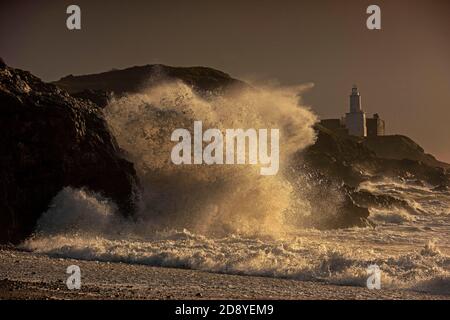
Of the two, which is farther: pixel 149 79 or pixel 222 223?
pixel 149 79

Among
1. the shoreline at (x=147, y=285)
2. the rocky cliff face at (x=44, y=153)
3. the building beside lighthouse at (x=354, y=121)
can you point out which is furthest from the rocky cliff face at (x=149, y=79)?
the shoreline at (x=147, y=285)

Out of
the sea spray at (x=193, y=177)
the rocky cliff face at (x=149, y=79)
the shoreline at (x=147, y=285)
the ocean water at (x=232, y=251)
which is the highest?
the rocky cliff face at (x=149, y=79)

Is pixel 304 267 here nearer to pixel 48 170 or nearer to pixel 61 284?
pixel 61 284

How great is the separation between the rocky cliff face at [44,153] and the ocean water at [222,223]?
0.34 meters

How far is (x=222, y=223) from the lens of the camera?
61.3ft

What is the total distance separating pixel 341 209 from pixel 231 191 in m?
6.80

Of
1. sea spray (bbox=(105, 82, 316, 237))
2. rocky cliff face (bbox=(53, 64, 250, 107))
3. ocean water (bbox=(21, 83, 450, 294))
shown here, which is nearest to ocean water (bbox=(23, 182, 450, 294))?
ocean water (bbox=(21, 83, 450, 294))

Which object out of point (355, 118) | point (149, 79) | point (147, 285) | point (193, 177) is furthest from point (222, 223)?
point (355, 118)

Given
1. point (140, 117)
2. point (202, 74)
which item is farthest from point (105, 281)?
point (202, 74)

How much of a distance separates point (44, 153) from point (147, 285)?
636 centimetres

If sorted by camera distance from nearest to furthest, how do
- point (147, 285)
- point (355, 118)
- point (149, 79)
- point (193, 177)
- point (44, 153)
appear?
point (147, 285) < point (44, 153) < point (193, 177) < point (149, 79) < point (355, 118)

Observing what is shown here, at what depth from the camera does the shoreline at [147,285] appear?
32.8 ft

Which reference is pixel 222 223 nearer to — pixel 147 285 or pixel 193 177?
pixel 193 177

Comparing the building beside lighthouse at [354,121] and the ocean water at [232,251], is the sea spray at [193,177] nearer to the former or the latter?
the ocean water at [232,251]
